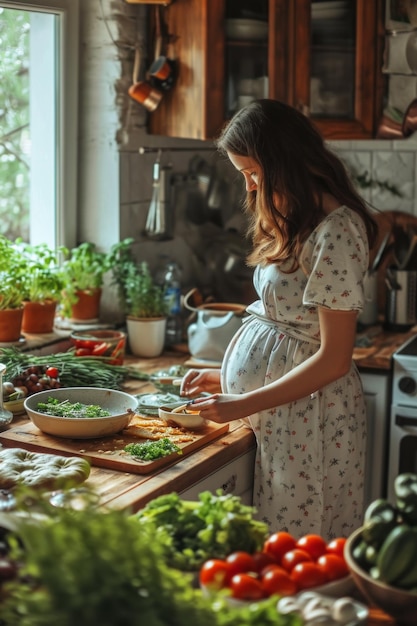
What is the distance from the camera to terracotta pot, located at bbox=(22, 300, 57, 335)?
3461 mm

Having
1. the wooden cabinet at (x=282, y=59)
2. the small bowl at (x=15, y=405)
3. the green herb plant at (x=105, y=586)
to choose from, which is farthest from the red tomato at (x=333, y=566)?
the wooden cabinet at (x=282, y=59)

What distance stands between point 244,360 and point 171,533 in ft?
3.38

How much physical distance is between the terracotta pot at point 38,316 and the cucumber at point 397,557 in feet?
7.07

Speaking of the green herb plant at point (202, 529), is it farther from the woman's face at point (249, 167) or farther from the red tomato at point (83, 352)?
the red tomato at point (83, 352)

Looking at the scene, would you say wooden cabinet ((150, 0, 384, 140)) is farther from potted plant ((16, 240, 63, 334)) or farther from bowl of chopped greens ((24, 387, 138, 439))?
bowl of chopped greens ((24, 387, 138, 439))

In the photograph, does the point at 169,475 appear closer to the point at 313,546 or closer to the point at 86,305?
the point at 313,546

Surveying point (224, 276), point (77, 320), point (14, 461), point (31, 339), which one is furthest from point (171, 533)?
point (224, 276)

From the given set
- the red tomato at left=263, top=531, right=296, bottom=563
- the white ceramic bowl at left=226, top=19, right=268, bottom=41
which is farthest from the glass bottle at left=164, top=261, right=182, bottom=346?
the red tomato at left=263, top=531, right=296, bottom=563

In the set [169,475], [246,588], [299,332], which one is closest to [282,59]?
[299,332]

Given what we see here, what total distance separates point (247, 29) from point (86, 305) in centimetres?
119

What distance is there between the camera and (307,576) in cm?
158

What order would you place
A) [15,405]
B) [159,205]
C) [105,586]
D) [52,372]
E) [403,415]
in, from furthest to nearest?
[159,205] < [403,415] < [52,372] < [15,405] < [105,586]

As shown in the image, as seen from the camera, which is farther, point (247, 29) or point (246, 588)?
point (247, 29)

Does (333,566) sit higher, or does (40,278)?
(40,278)
